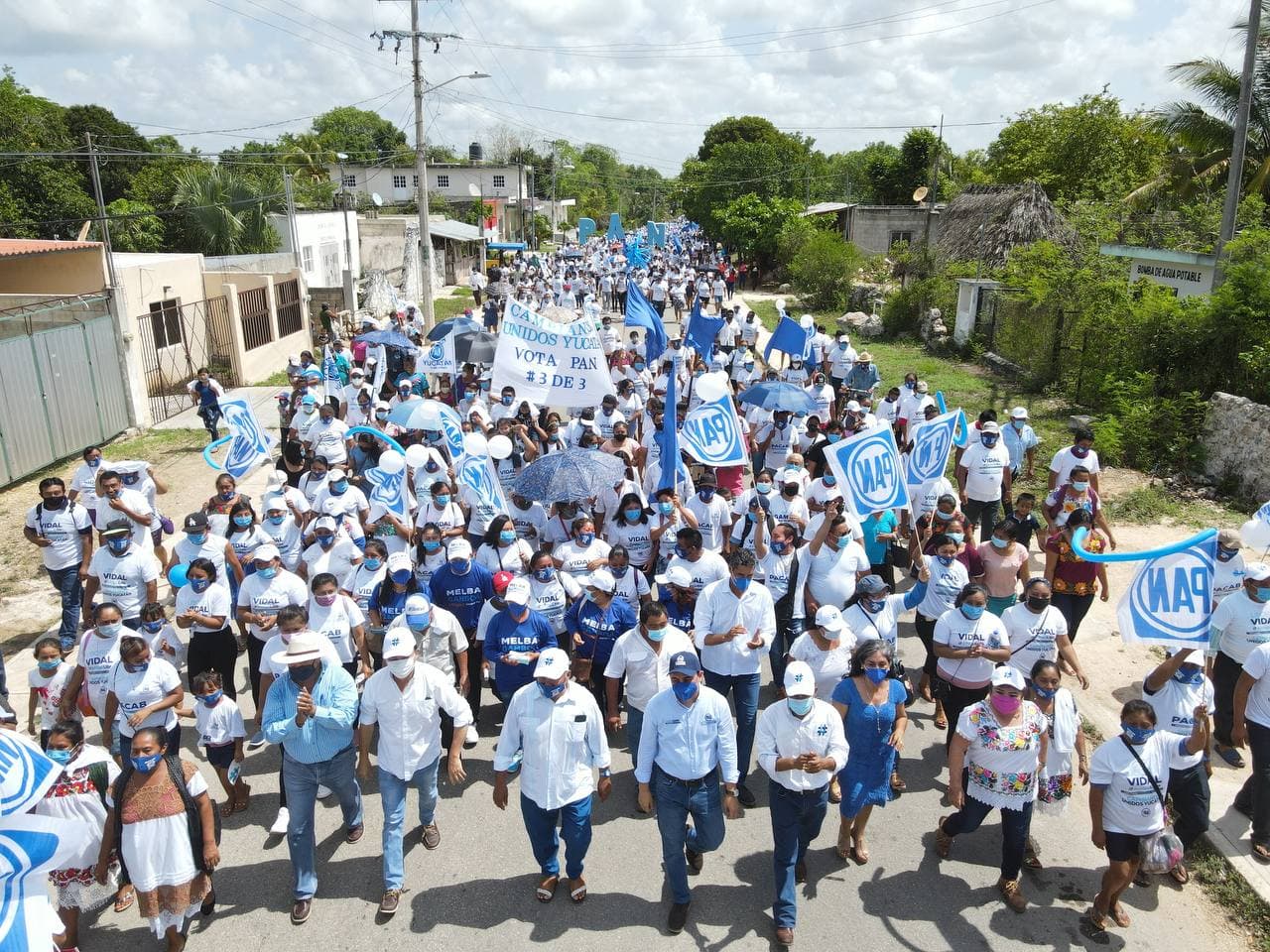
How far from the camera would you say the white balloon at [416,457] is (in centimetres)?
943

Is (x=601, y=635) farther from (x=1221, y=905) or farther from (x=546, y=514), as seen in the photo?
(x=1221, y=905)

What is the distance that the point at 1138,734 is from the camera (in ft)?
15.9

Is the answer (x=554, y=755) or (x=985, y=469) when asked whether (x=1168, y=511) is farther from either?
(x=554, y=755)

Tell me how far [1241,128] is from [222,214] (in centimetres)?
2790

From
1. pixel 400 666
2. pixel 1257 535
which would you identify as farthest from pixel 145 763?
pixel 1257 535

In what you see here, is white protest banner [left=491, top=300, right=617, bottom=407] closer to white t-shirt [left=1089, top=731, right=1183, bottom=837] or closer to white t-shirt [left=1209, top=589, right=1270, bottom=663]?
white t-shirt [left=1209, top=589, right=1270, bottom=663]

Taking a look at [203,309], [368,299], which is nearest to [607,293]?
[368,299]

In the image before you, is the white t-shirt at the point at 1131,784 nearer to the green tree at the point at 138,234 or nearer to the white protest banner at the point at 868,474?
the white protest banner at the point at 868,474

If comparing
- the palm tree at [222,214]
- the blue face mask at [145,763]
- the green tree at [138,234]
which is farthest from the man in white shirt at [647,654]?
the green tree at [138,234]

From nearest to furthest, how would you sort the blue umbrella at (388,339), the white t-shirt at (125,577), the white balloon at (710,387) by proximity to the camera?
the white t-shirt at (125,577) < the white balloon at (710,387) < the blue umbrella at (388,339)

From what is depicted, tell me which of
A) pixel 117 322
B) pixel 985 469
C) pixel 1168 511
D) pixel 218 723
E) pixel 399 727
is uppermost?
pixel 117 322

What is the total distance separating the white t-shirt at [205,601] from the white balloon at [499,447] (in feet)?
12.0

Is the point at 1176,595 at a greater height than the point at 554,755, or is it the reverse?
the point at 1176,595

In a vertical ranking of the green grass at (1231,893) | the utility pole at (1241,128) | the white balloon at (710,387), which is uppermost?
the utility pole at (1241,128)
